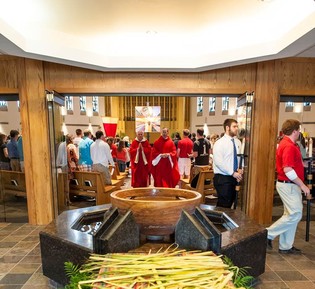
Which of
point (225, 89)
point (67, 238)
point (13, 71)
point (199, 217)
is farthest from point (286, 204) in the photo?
point (13, 71)

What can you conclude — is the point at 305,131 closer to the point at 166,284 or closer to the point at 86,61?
the point at 86,61

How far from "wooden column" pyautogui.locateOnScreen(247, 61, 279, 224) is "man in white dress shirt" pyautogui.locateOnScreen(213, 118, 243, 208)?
0.81 meters

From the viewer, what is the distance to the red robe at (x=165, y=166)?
5453 mm

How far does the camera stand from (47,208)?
3.88m

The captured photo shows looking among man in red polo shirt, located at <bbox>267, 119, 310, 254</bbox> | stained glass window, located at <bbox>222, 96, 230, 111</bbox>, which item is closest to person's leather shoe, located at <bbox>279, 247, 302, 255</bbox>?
man in red polo shirt, located at <bbox>267, 119, 310, 254</bbox>

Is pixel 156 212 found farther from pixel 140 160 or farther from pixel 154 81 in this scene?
pixel 140 160

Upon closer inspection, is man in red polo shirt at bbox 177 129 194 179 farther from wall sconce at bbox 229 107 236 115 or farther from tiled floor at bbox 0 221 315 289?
wall sconce at bbox 229 107 236 115

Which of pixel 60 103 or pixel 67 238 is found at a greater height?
pixel 60 103

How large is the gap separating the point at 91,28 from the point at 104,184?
8.82 feet

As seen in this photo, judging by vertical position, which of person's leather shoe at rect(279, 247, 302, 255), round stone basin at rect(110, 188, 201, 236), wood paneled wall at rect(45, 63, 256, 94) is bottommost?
person's leather shoe at rect(279, 247, 302, 255)

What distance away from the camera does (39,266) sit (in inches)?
105

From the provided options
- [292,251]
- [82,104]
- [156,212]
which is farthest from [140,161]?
[82,104]

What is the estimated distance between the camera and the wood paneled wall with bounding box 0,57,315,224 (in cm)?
368

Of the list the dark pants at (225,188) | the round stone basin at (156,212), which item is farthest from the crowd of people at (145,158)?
the round stone basin at (156,212)
